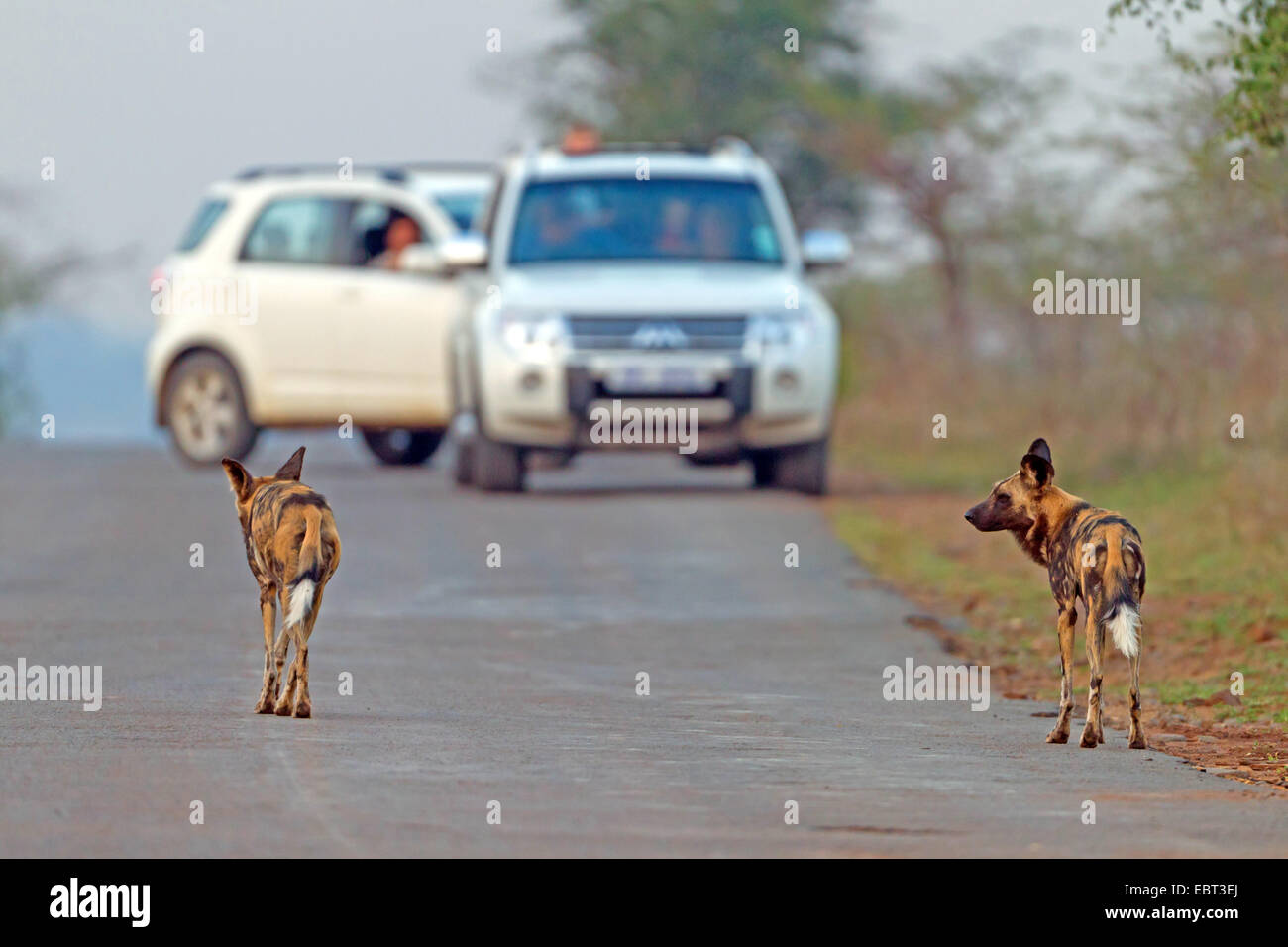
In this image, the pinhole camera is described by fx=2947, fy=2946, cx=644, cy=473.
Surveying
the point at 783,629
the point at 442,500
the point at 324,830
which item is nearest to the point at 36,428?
the point at 442,500

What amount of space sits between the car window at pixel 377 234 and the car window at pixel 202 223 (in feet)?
3.85

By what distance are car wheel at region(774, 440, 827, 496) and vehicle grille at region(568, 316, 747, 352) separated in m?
1.21

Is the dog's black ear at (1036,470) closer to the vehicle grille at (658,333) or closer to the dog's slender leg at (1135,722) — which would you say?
the dog's slender leg at (1135,722)

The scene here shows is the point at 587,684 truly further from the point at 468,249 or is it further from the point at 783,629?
the point at 468,249

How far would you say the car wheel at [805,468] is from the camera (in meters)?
20.5

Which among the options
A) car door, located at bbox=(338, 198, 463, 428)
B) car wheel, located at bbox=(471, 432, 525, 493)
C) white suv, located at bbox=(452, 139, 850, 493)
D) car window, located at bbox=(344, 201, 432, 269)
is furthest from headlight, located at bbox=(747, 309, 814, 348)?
car window, located at bbox=(344, 201, 432, 269)

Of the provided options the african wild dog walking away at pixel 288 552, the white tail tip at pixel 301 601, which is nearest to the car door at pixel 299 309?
the african wild dog walking away at pixel 288 552

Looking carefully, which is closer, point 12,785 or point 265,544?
point 12,785

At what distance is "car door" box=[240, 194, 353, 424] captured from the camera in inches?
873

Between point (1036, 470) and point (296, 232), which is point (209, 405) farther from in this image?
point (1036, 470)

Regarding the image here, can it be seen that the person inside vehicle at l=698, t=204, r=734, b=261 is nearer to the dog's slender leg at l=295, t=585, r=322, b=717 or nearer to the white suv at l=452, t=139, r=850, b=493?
the white suv at l=452, t=139, r=850, b=493

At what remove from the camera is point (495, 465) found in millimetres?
20594
